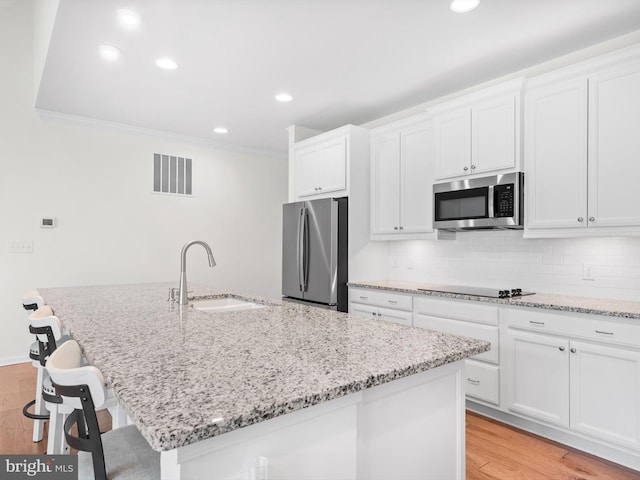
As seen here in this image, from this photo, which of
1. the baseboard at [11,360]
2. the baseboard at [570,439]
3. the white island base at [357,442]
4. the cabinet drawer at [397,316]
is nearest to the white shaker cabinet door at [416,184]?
the cabinet drawer at [397,316]

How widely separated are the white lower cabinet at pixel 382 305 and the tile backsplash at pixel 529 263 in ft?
1.91

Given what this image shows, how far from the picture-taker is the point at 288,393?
907 mm

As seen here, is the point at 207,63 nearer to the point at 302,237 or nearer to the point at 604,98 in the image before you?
Result: the point at 302,237

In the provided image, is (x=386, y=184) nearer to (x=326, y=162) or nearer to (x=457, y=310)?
(x=326, y=162)

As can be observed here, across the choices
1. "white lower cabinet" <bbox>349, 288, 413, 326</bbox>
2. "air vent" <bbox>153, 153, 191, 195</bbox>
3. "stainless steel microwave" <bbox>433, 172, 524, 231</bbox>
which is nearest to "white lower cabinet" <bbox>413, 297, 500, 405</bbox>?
"white lower cabinet" <bbox>349, 288, 413, 326</bbox>

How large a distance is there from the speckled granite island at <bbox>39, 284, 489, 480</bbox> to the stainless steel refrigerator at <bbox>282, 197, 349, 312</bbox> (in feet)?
6.48

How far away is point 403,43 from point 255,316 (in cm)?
202

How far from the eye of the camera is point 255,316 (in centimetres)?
194

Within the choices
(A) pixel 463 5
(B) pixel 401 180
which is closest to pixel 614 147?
(A) pixel 463 5

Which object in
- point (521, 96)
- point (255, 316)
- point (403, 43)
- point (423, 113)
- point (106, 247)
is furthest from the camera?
point (106, 247)

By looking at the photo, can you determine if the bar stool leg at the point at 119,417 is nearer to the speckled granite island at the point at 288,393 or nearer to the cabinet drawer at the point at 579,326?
the speckled granite island at the point at 288,393

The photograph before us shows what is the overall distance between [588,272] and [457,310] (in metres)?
0.92

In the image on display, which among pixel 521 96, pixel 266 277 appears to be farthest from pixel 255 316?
pixel 266 277

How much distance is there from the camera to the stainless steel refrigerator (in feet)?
12.4
